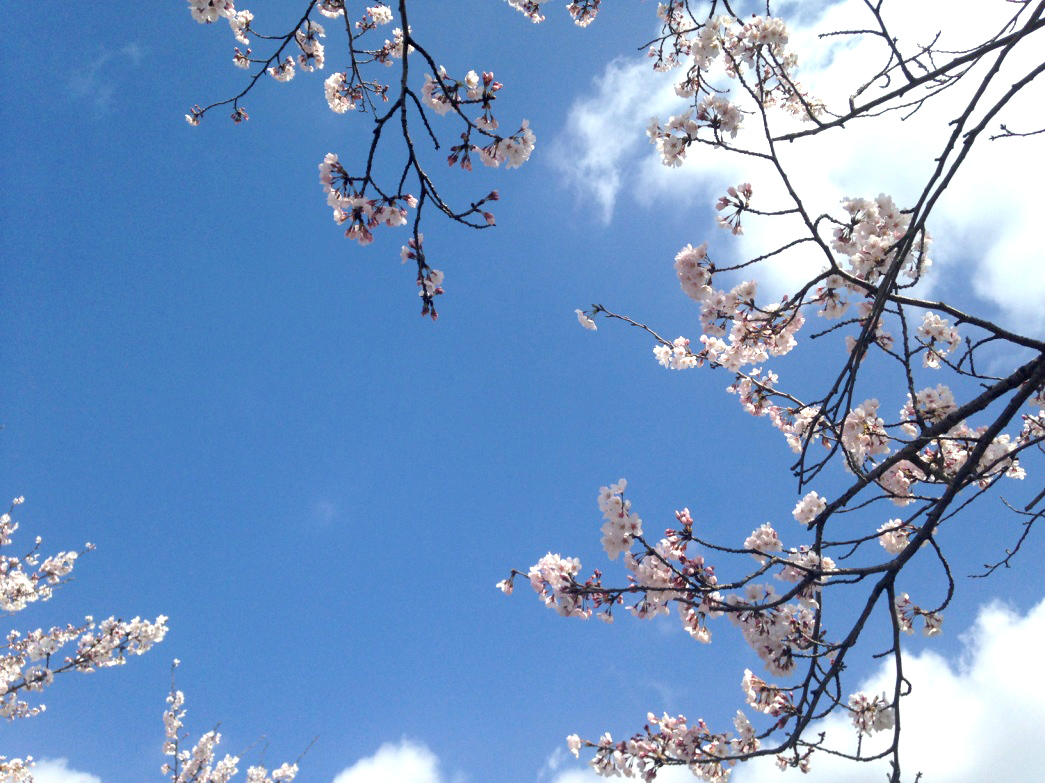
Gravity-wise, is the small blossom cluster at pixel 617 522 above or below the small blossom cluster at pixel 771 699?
above

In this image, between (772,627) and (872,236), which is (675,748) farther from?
(872,236)

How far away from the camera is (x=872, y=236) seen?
3.27m

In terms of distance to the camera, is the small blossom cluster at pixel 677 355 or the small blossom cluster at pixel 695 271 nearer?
the small blossom cluster at pixel 695 271

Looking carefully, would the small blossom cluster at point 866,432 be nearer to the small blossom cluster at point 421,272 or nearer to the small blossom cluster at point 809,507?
the small blossom cluster at point 809,507

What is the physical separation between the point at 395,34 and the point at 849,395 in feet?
15.2

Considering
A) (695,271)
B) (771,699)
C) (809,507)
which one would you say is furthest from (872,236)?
(771,699)

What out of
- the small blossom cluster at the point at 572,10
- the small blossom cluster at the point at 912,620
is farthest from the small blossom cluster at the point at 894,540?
the small blossom cluster at the point at 572,10

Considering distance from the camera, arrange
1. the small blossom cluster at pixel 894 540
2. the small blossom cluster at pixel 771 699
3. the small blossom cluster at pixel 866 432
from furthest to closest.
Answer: the small blossom cluster at pixel 894 540
the small blossom cluster at pixel 866 432
the small blossom cluster at pixel 771 699

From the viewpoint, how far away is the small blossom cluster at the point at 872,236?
3215 millimetres

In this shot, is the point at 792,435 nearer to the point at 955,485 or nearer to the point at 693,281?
the point at 693,281

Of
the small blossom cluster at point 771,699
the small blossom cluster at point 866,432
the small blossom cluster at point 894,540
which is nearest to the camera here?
the small blossom cluster at point 771,699

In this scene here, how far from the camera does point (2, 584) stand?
30.3 feet

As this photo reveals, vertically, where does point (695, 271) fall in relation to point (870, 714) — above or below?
above

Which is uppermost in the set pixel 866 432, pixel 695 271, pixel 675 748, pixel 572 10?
Result: pixel 572 10
